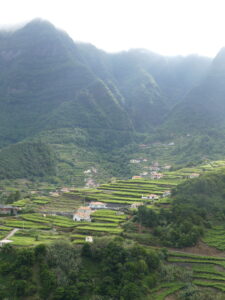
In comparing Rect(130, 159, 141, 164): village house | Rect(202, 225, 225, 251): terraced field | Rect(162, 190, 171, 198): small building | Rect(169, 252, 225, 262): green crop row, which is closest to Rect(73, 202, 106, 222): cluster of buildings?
Rect(162, 190, 171, 198): small building

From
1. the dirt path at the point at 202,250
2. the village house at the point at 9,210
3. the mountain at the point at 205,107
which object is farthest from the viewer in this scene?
the mountain at the point at 205,107

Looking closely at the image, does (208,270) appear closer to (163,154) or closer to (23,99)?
(163,154)

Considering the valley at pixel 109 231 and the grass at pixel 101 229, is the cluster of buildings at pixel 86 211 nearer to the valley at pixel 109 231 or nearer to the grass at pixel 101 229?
the valley at pixel 109 231

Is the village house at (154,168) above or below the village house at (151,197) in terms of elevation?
above

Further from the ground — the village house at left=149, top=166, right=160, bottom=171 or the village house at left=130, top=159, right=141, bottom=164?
the village house at left=130, top=159, right=141, bottom=164

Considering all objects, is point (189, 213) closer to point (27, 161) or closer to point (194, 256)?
point (194, 256)

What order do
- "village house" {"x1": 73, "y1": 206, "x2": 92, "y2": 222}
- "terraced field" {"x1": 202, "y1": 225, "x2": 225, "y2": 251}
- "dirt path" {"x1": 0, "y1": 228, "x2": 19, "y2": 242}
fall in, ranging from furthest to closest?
"village house" {"x1": 73, "y1": 206, "x2": 92, "y2": 222}, "terraced field" {"x1": 202, "y1": 225, "x2": 225, "y2": 251}, "dirt path" {"x1": 0, "y1": 228, "x2": 19, "y2": 242}

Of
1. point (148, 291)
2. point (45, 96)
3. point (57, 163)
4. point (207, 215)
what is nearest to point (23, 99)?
point (45, 96)

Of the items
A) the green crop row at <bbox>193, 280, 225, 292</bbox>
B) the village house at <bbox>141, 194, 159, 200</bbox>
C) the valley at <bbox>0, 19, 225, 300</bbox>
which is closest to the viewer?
the valley at <bbox>0, 19, 225, 300</bbox>

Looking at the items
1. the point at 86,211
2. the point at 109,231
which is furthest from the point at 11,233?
the point at 86,211

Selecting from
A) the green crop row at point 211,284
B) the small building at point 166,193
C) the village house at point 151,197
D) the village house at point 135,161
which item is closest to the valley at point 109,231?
the village house at point 151,197

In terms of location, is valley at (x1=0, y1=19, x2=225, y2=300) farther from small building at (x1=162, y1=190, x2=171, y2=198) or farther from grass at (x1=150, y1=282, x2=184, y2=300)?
small building at (x1=162, y1=190, x2=171, y2=198)
